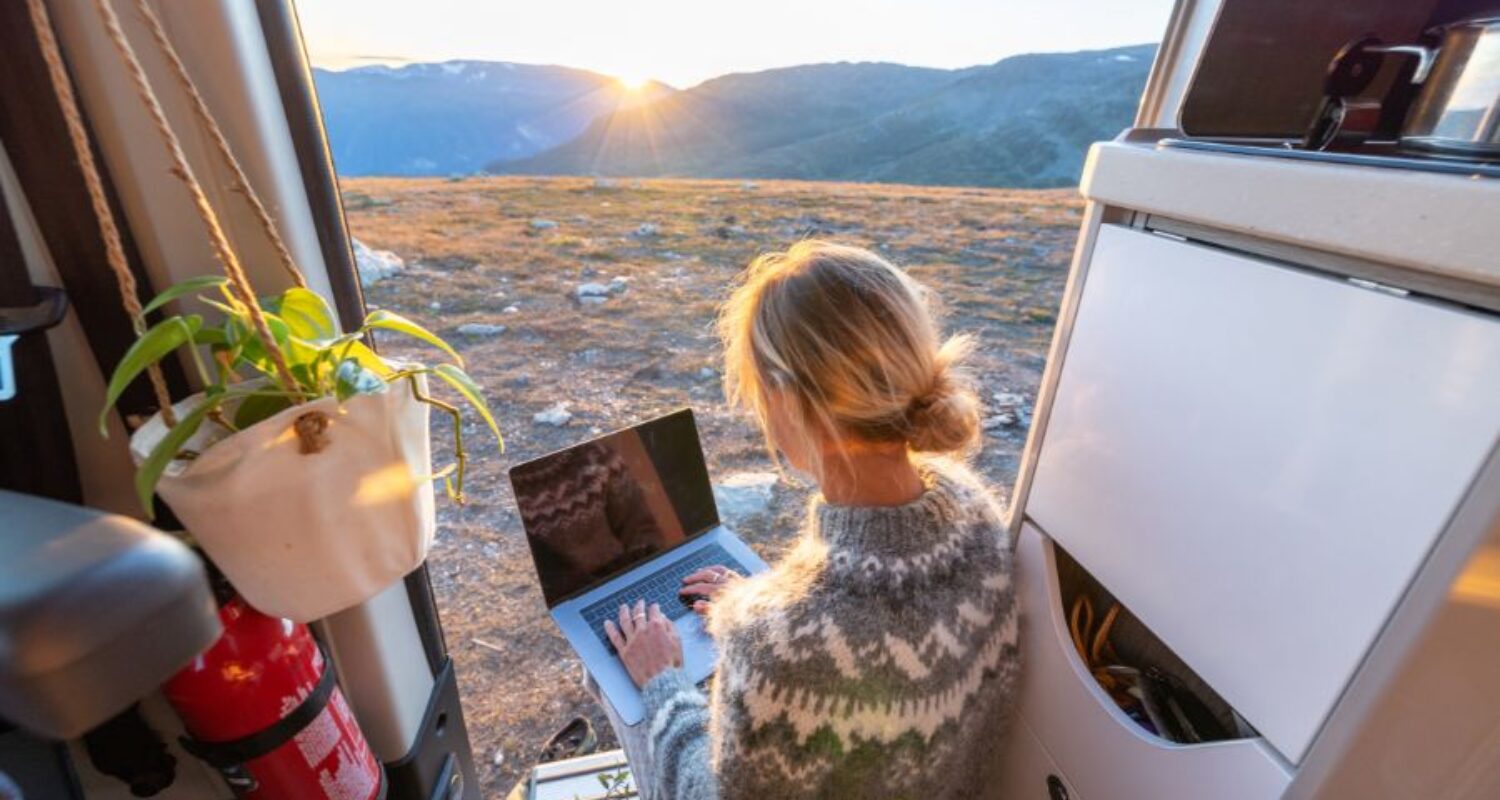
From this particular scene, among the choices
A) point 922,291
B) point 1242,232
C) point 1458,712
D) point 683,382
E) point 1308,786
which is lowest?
point 683,382

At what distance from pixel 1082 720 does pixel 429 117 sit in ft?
11.6

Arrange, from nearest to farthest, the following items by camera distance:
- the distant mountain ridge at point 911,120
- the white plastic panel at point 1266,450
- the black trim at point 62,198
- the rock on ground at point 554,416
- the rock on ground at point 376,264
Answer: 1. the white plastic panel at point 1266,450
2. the black trim at point 62,198
3. the rock on ground at point 554,416
4. the rock on ground at point 376,264
5. the distant mountain ridge at point 911,120

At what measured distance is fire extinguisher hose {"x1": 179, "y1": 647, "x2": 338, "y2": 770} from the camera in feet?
2.30

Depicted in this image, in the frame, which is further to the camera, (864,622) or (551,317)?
(551,317)

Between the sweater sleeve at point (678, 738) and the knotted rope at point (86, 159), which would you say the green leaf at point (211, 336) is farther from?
the sweater sleeve at point (678, 738)

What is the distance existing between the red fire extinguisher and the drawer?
825 mm

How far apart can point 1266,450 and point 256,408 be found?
81 cm

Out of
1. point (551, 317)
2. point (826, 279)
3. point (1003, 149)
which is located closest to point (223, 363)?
point (826, 279)

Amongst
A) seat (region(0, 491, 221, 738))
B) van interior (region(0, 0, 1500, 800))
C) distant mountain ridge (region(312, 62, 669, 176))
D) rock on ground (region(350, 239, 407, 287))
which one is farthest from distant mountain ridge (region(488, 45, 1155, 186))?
seat (region(0, 491, 221, 738))

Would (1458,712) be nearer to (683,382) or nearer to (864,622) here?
(864,622)

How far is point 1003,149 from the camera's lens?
923 cm

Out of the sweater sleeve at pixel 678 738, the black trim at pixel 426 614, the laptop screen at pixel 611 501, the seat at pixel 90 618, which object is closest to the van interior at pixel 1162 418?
the seat at pixel 90 618

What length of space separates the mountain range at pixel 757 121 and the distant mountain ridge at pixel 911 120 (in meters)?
0.03

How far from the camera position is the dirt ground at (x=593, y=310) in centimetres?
158
